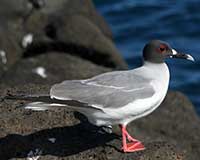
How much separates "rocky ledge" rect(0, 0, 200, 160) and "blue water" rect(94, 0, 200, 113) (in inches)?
105

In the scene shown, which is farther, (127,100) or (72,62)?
(72,62)

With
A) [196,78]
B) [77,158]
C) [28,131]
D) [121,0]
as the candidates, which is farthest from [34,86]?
[121,0]

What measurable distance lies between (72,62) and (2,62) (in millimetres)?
1291

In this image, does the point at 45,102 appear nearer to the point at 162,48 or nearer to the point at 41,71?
the point at 162,48

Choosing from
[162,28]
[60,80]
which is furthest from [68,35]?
→ [162,28]

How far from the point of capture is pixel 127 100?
727cm

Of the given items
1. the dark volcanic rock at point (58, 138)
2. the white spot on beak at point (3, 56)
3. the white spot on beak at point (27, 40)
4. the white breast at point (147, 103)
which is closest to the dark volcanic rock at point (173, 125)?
the dark volcanic rock at point (58, 138)

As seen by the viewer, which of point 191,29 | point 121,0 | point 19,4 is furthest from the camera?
point 121,0

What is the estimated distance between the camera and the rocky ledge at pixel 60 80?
24.6 ft

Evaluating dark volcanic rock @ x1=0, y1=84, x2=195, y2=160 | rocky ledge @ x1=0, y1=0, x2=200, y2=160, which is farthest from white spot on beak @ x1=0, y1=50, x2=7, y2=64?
dark volcanic rock @ x1=0, y1=84, x2=195, y2=160

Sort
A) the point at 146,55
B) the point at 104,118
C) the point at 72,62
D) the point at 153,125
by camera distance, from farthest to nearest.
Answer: the point at 72,62 < the point at 153,125 < the point at 146,55 < the point at 104,118

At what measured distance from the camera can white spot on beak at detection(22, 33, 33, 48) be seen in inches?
560

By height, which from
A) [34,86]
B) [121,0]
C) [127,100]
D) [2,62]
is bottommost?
[121,0]

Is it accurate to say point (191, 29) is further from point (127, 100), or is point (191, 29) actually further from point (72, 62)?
point (127, 100)
